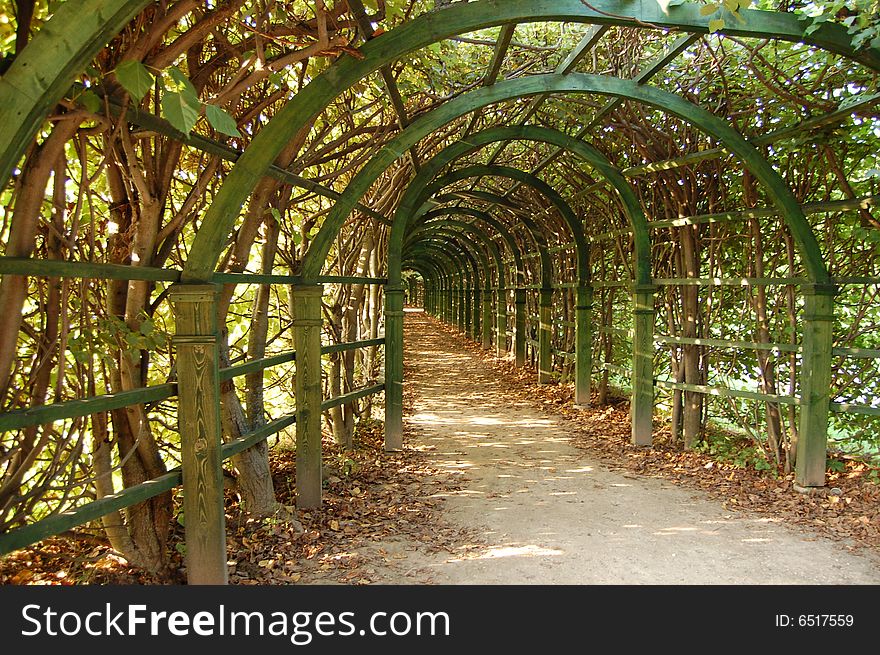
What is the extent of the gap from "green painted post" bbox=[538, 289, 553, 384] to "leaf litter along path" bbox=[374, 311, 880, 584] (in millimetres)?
3522

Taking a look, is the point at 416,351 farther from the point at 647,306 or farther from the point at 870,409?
the point at 870,409

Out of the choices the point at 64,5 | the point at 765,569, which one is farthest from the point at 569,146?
the point at 64,5

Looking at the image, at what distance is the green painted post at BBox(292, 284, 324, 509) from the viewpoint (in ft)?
14.6

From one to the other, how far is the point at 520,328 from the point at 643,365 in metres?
6.11

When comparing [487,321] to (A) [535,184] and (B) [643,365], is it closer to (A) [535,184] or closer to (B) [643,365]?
(A) [535,184]

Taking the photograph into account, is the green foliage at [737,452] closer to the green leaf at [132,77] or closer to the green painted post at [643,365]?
the green painted post at [643,365]

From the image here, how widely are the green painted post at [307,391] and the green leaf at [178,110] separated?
8.87 feet

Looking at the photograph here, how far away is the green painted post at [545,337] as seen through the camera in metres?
10.7

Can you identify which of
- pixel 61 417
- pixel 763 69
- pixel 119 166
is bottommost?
pixel 61 417

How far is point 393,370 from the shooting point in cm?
668

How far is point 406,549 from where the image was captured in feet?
13.3

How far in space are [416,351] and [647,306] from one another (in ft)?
37.9

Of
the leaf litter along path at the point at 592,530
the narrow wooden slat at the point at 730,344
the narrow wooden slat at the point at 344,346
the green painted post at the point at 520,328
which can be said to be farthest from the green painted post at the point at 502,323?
the narrow wooden slat at the point at 344,346

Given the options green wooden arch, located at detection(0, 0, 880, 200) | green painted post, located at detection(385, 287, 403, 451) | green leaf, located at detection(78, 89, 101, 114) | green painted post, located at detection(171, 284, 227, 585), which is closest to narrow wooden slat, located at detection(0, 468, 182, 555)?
green painted post, located at detection(171, 284, 227, 585)
